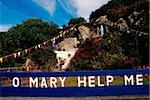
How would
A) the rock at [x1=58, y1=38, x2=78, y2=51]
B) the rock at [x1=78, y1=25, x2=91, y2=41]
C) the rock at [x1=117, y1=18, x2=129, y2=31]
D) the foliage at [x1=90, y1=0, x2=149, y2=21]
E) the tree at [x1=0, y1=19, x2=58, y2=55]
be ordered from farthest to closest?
the tree at [x1=0, y1=19, x2=58, y2=55], the rock at [x1=78, y1=25, x2=91, y2=41], the foliage at [x1=90, y1=0, x2=149, y2=21], the rock at [x1=58, y1=38, x2=78, y2=51], the rock at [x1=117, y1=18, x2=129, y2=31]

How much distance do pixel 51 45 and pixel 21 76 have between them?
70.7ft

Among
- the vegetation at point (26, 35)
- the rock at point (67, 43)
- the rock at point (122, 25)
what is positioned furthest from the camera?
the vegetation at point (26, 35)

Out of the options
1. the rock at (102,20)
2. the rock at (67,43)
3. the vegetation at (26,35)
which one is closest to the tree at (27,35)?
the vegetation at (26,35)

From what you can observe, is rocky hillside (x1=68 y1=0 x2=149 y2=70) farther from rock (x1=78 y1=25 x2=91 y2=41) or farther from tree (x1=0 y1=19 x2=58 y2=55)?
tree (x1=0 y1=19 x2=58 y2=55)

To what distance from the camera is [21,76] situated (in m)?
17.7

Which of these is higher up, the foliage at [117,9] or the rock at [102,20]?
the foliage at [117,9]

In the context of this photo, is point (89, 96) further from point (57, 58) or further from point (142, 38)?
point (57, 58)

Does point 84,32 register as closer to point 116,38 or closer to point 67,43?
point 67,43

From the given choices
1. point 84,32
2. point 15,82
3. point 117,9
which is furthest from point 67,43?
point 15,82

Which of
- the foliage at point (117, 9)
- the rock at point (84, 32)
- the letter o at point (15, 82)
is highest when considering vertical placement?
the foliage at point (117, 9)

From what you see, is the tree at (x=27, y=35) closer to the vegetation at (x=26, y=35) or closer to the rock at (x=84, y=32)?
the vegetation at (x=26, y=35)

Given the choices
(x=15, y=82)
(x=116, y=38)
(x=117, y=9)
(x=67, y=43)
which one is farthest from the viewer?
(x=117, y=9)

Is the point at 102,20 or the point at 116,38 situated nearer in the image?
the point at 116,38

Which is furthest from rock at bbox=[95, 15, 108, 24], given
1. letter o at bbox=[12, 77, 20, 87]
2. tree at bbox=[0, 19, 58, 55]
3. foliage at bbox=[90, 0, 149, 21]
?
letter o at bbox=[12, 77, 20, 87]
